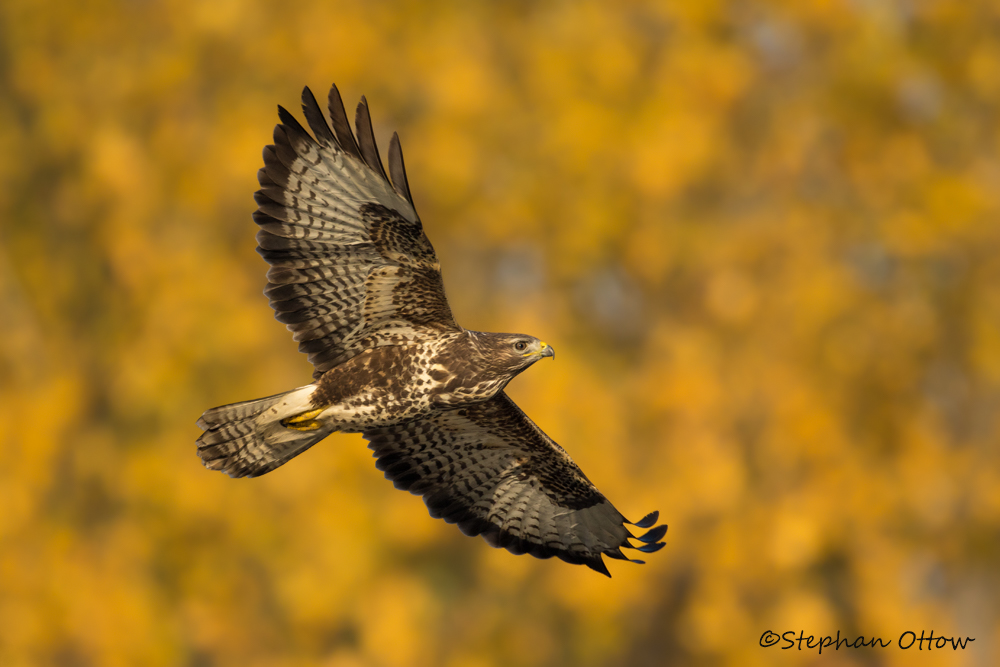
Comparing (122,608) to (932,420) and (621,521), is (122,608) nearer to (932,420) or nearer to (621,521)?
(621,521)

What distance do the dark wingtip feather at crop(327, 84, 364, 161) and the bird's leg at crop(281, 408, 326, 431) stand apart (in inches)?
52.3

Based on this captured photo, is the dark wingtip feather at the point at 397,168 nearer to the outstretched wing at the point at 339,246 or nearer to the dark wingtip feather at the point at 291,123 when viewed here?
the outstretched wing at the point at 339,246

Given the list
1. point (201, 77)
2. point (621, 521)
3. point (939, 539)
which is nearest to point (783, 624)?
point (939, 539)

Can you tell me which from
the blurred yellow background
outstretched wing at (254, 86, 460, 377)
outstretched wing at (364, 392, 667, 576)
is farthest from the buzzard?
the blurred yellow background

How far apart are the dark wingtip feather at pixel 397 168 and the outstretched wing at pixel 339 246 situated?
1.0 inches

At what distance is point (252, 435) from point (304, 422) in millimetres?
363

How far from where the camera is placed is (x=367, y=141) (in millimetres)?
5129

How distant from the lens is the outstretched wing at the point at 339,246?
17.4 ft

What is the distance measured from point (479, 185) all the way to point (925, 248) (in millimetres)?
5075

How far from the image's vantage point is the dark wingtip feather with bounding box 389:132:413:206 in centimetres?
495

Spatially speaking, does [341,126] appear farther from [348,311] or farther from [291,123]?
[348,311]

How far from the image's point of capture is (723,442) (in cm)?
1179

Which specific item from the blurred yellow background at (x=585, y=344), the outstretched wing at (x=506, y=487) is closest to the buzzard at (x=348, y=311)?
the outstretched wing at (x=506, y=487)

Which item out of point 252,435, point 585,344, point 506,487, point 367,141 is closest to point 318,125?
point 367,141
